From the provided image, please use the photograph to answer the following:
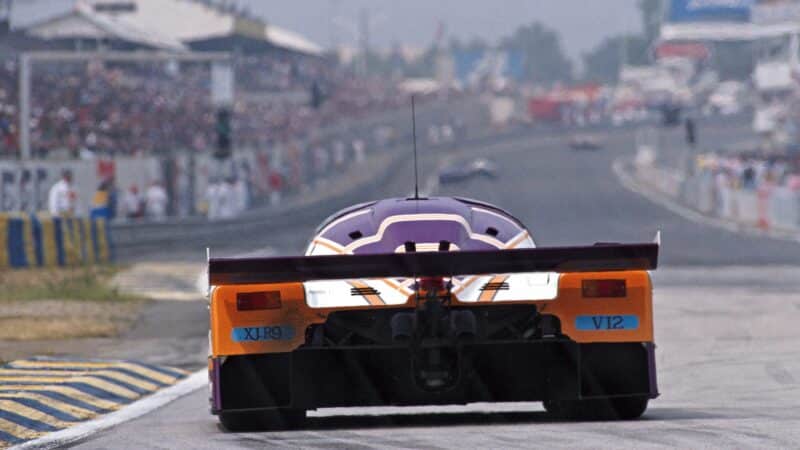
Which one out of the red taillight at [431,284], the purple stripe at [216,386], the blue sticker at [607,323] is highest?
the red taillight at [431,284]

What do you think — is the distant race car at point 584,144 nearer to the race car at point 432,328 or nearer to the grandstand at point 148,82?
the grandstand at point 148,82

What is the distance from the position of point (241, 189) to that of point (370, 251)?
47256 mm

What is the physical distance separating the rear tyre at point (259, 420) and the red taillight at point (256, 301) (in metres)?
0.67

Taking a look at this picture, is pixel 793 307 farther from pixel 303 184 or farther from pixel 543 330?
pixel 303 184

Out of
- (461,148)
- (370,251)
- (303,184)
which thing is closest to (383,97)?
(461,148)

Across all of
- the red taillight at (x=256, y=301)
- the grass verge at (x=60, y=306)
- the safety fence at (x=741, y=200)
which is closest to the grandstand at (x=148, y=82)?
the grass verge at (x=60, y=306)

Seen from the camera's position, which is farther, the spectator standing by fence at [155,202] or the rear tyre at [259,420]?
the spectator standing by fence at [155,202]

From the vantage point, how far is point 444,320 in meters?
9.32

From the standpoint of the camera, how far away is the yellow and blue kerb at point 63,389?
434 inches

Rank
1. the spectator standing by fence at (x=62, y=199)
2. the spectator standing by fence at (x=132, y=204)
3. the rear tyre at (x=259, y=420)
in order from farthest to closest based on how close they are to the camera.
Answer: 1. the spectator standing by fence at (x=132, y=204)
2. the spectator standing by fence at (x=62, y=199)
3. the rear tyre at (x=259, y=420)

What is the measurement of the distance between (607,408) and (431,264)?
1.46m

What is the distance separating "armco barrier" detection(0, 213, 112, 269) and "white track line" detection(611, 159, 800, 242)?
65.4ft

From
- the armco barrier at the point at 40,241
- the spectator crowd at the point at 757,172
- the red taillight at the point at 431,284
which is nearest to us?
the red taillight at the point at 431,284

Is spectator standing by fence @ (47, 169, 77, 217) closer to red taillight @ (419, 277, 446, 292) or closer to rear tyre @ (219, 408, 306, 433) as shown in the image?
rear tyre @ (219, 408, 306, 433)
